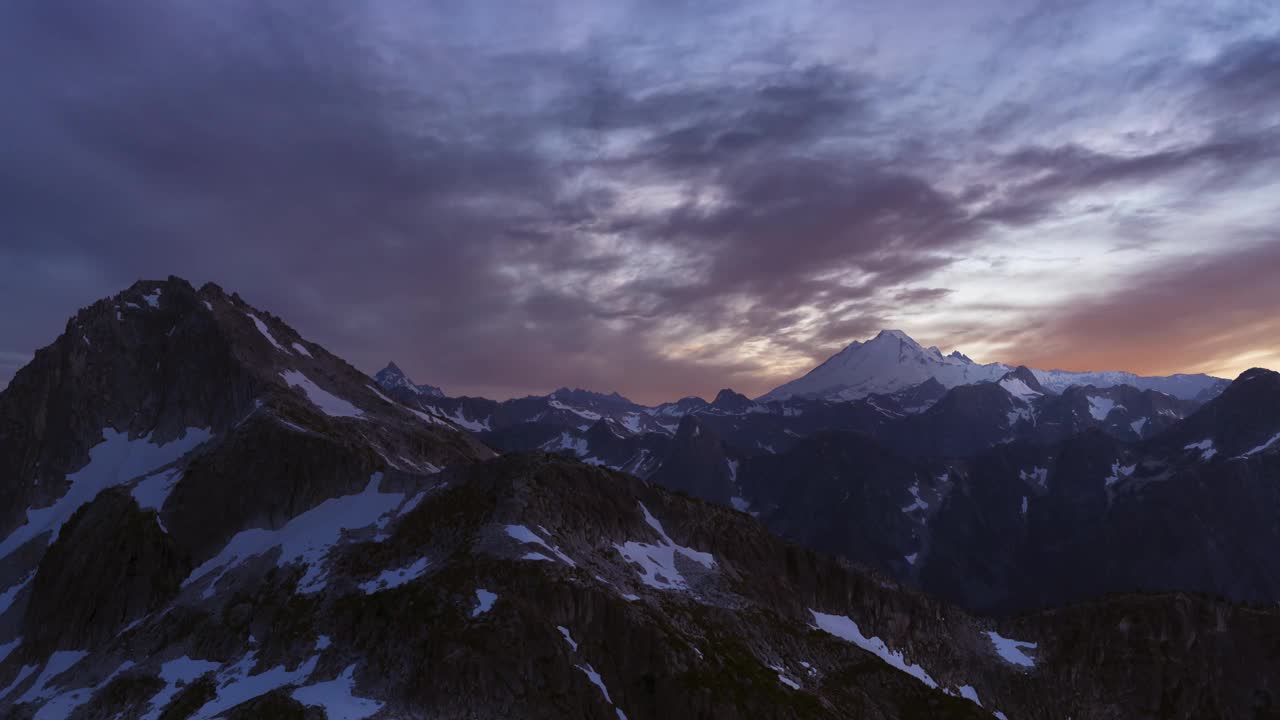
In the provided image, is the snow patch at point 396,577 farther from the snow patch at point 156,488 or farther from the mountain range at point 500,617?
the snow patch at point 156,488

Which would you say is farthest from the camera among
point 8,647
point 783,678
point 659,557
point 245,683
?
point 8,647

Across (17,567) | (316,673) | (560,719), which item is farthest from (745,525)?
(17,567)

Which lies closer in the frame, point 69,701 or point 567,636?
point 567,636

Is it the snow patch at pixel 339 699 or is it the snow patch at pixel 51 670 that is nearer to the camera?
the snow patch at pixel 339 699

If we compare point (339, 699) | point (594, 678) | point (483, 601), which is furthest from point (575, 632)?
point (339, 699)

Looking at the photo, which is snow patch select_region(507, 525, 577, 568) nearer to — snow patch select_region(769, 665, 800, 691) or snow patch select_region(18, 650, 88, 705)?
snow patch select_region(769, 665, 800, 691)

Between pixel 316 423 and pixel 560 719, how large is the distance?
111m

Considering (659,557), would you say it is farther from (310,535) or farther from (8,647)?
(8,647)

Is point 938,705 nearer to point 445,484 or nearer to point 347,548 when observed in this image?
point 445,484

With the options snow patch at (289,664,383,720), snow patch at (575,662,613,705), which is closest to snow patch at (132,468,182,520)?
snow patch at (289,664,383,720)

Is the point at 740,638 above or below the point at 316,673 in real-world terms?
below

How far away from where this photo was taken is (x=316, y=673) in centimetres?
11238

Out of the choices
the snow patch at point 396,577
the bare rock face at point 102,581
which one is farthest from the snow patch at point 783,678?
the bare rock face at point 102,581

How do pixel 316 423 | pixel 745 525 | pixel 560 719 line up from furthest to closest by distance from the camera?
pixel 316 423
pixel 745 525
pixel 560 719
